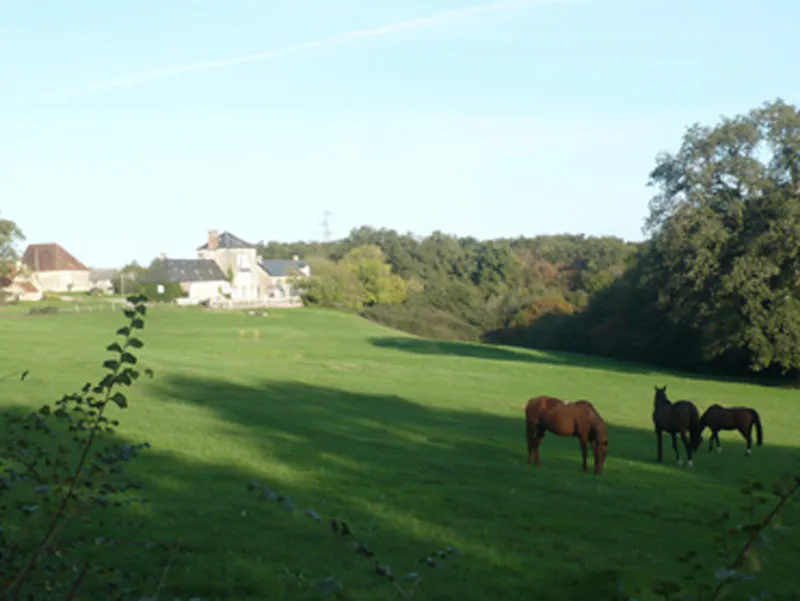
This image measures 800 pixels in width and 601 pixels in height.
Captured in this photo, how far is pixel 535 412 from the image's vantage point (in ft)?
64.2

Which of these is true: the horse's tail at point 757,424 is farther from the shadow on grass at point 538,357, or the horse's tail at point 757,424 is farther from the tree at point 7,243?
the tree at point 7,243

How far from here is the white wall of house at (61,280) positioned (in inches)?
5586

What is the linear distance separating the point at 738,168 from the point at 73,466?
132 feet

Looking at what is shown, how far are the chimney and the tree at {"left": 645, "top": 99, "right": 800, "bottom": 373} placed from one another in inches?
4152

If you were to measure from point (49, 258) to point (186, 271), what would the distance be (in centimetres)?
2606

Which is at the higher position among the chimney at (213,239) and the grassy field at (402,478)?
the chimney at (213,239)

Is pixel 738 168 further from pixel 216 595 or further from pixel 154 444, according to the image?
pixel 216 595

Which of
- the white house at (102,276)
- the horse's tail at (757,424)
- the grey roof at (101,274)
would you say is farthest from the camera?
the grey roof at (101,274)

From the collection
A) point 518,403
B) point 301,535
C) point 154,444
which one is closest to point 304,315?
point 518,403

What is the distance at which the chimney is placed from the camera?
479ft

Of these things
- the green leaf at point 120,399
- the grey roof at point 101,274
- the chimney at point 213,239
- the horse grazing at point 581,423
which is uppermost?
the chimney at point 213,239

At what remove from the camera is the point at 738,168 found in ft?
154

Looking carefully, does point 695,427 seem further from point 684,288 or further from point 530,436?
point 684,288

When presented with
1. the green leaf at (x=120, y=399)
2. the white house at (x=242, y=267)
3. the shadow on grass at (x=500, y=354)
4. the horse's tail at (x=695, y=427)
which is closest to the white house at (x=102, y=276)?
the white house at (x=242, y=267)
